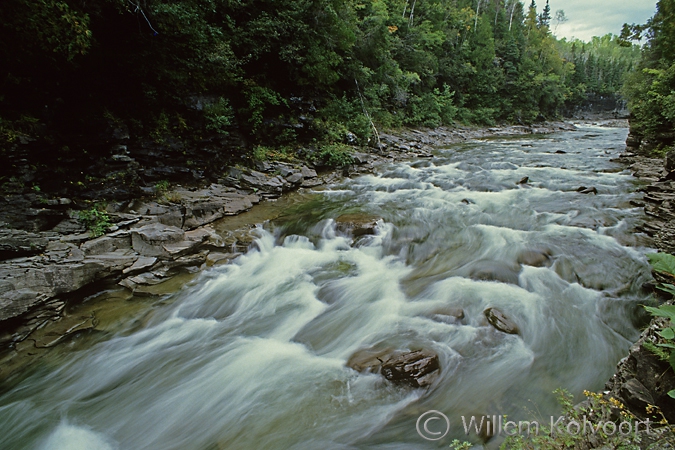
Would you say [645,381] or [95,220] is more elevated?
[95,220]

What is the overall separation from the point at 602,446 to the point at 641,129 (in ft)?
61.0

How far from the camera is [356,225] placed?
7.52 meters

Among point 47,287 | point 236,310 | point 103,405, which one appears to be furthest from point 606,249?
point 47,287

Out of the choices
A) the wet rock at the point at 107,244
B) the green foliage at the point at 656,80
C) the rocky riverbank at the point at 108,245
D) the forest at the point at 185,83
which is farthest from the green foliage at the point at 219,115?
the green foliage at the point at 656,80

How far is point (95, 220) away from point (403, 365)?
629 cm

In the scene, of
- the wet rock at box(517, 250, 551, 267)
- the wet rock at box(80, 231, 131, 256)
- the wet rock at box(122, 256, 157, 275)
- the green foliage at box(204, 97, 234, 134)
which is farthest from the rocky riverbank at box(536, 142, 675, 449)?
the green foliage at box(204, 97, 234, 134)

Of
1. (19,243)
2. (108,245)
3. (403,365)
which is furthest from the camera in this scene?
(108,245)

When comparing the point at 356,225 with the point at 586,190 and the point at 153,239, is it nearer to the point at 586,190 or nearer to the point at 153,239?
the point at 153,239

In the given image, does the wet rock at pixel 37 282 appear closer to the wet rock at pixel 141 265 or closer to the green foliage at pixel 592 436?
the wet rock at pixel 141 265

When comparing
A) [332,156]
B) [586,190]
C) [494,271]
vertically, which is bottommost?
[494,271]

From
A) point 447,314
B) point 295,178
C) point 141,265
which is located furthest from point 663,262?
point 295,178

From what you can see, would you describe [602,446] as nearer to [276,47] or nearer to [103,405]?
[103,405]

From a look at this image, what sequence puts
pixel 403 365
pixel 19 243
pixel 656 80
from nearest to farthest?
pixel 403 365
pixel 19 243
pixel 656 80

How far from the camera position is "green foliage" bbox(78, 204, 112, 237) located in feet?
19.6
